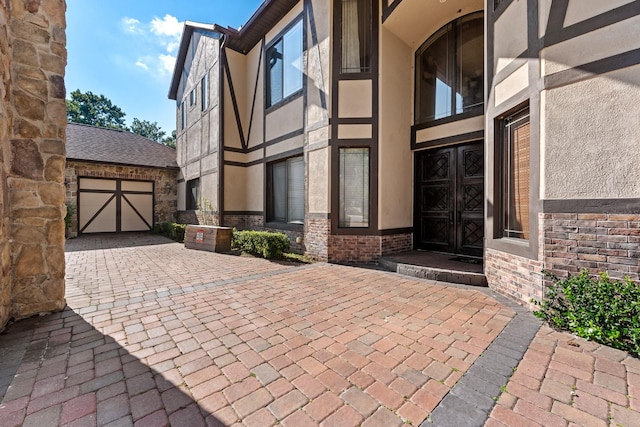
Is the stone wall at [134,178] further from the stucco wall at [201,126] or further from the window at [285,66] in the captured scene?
the window at [285,66]

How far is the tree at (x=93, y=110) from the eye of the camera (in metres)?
30.7

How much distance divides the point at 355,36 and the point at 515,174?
15.9 ft

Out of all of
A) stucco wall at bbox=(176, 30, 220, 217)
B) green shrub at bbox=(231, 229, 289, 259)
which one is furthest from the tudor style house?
green shrub at bbox=(231, 229, 289, 259)

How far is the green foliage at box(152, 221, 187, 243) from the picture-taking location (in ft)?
33.5

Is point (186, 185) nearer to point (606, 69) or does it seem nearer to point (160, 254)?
point (160, 254)

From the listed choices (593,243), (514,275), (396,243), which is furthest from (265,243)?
(593,243)

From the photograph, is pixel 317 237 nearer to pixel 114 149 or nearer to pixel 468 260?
pixel 468 260

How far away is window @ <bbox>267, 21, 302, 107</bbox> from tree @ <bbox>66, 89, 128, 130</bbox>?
109 ft

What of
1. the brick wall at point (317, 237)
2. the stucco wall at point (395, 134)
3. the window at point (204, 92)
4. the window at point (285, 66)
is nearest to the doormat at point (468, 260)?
the stucco wall at point (395, 134)

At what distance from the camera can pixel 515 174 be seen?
157 inches

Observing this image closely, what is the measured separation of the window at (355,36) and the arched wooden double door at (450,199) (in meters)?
2.67

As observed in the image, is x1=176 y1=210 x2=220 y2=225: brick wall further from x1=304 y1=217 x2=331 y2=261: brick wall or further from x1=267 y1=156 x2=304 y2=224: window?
x1=304 y1=217 x2=331 y2=261: brick wall

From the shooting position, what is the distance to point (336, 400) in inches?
71.9

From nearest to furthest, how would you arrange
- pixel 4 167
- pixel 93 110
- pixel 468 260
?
pixel 4 167
pixel 468 260
pixel 93 110
